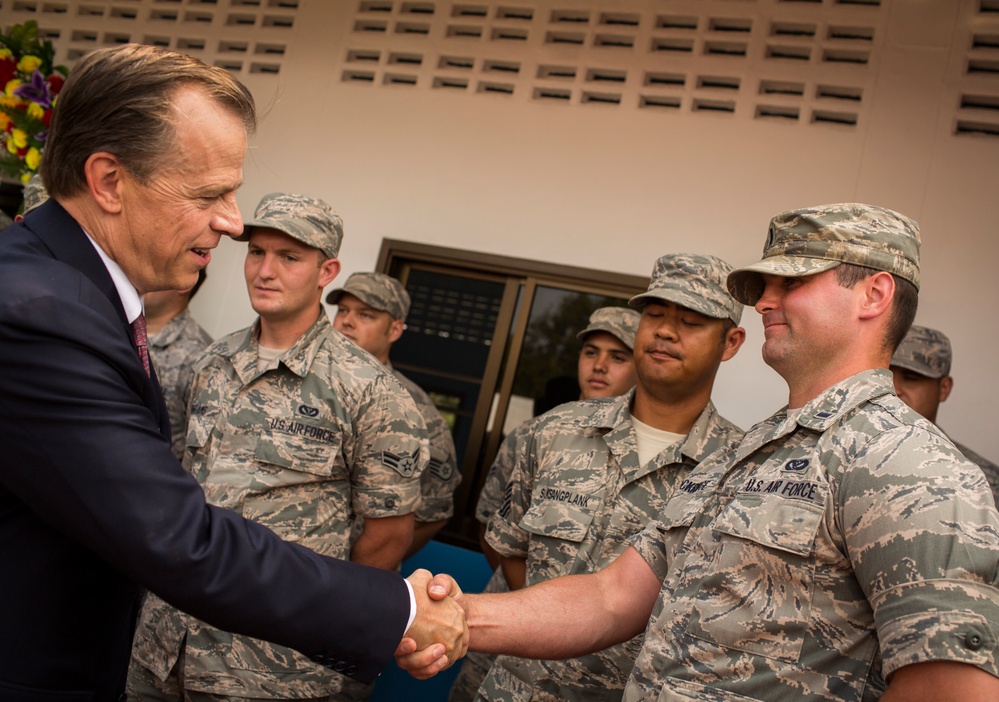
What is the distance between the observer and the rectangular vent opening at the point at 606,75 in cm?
429

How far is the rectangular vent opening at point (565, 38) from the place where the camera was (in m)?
4.34

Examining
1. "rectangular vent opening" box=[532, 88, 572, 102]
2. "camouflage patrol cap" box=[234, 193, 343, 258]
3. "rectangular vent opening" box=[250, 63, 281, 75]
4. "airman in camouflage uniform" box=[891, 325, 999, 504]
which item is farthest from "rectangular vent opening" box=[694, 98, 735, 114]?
"rectangular vent opening" box=[250, 63, 281, 75]

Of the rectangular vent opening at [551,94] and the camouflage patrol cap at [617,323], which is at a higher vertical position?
the rectangular vent opening at [551,94]

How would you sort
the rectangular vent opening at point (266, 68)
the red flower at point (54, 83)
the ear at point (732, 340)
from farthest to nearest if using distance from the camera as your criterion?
the rectangular vent opening at point (266, 68)
the red flower at point (54, 83)
the ear at point (732, 340)

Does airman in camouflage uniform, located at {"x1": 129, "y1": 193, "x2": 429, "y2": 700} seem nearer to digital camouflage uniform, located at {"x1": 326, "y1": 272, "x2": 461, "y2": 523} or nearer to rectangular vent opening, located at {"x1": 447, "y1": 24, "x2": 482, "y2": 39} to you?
digital camouflage uniform, located at {"x1": 326, "y1": 272, "x2": 461, "y2": 523}

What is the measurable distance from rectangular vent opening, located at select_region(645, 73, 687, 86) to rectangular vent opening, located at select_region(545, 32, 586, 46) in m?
0.38

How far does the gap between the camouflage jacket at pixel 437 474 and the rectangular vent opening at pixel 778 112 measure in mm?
1997

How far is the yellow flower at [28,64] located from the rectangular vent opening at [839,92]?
3893mm

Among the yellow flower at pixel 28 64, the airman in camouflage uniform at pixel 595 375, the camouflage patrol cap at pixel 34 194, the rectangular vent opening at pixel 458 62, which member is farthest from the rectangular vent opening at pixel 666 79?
the yellow flower at pixel 28 64

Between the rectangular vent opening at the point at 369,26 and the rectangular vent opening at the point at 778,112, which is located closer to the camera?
the rectangular vent opening at the point at 778,112

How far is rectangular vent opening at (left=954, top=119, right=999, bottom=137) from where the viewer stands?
3.68 m

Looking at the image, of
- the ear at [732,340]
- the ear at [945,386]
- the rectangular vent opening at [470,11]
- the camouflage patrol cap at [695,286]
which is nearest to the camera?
the camouflage patrol cap at [695,286]

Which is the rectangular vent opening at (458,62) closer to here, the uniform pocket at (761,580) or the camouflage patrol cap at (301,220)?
the camouflage patrol cap at (301,220)

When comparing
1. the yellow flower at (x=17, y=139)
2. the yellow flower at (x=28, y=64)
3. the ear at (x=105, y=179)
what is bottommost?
the ear at (x=105, y=179)
